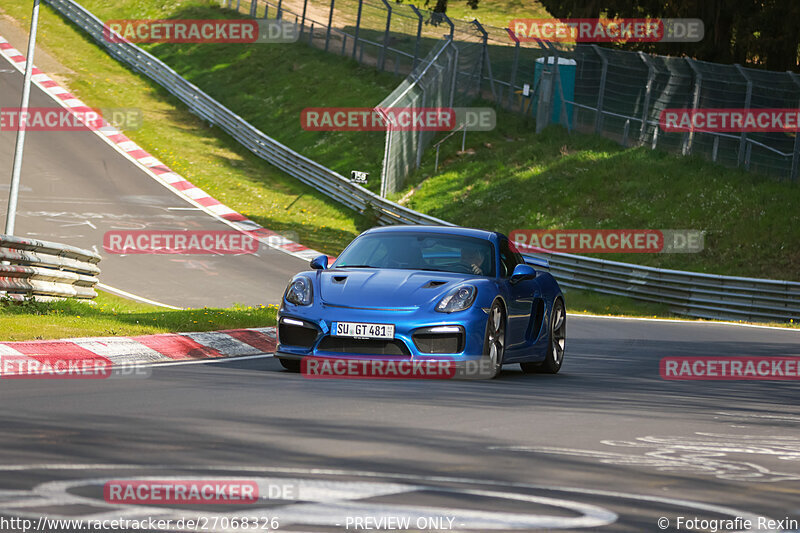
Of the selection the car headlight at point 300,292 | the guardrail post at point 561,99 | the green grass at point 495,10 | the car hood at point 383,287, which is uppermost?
the green grass at point 495,10

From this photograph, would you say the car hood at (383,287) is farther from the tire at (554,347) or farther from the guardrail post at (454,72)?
the guardrail post at (454,72)

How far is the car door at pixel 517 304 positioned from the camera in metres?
11.1

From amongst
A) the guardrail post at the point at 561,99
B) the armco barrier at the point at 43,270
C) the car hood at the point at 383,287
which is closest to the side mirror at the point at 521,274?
the car hood at the point at 383,287

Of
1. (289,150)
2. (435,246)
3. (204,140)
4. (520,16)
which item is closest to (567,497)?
(435,246)

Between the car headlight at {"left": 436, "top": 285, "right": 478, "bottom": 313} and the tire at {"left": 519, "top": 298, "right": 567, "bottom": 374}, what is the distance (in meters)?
2.20

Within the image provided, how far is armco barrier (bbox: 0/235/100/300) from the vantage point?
44.6 ft

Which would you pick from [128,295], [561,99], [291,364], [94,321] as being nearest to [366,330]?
[291,364]

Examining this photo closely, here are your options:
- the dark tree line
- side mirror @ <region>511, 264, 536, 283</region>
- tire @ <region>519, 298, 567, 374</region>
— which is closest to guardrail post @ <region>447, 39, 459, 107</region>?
the dark tree line

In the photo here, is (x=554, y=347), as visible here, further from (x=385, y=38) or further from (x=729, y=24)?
(x=385, y=38)

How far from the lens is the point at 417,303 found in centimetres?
995

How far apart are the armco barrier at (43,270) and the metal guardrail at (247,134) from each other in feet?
44.3

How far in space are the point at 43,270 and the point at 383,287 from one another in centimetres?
638

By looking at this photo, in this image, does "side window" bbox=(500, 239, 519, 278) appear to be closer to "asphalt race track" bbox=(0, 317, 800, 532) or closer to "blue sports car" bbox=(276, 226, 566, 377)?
Answer: "blue sports car" bbox=(276, 226, 566, 377)

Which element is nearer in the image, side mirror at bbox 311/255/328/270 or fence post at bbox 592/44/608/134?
side mirror at bbox 311/255/328/270
